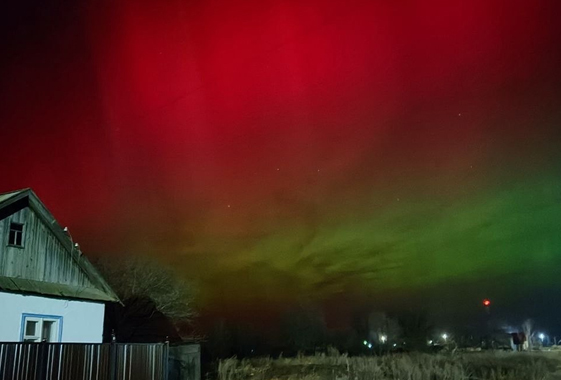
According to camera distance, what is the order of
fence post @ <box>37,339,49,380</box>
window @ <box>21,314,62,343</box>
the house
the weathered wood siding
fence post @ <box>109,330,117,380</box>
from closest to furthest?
1. fence post @ <box>37,339,49,380</box>
2. fence post @ <box>109,330,117,380</box>
3. the house
4. window @ <box>21,314,62,343</box>
5. the weathered wood siding

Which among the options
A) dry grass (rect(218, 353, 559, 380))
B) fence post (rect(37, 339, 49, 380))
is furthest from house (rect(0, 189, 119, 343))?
dry grass (rect(218, 353, 559, 380))

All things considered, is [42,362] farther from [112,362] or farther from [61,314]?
[61,314]

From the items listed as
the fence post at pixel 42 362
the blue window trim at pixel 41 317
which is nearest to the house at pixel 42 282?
the blue window trim at pixel 41 317

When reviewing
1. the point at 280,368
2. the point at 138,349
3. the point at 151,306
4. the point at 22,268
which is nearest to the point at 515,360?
the point at 280,368

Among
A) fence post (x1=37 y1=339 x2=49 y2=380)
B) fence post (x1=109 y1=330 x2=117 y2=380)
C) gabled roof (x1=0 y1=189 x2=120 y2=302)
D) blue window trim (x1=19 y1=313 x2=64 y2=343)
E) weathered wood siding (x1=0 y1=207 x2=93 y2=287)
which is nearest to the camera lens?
fence post (x1=37 y1=339 x2=49 y2=380)

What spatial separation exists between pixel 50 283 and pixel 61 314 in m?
1.29

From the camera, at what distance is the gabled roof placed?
19578mm

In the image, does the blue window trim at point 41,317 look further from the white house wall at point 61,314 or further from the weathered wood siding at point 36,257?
the weathered wood siding at point 36,257

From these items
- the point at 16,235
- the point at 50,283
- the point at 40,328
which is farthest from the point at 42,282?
the point at 16,235

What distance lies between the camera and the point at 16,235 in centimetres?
2061

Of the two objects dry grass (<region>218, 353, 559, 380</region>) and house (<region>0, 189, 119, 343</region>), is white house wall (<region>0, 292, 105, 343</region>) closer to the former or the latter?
house (<region>0, 189, 119, 343</region>)

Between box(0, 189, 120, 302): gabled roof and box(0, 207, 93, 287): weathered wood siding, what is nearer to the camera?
box(0, 189, 120, 302): gabled roof

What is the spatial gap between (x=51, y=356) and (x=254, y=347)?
6111cm

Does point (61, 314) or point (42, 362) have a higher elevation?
point (61, 314)
